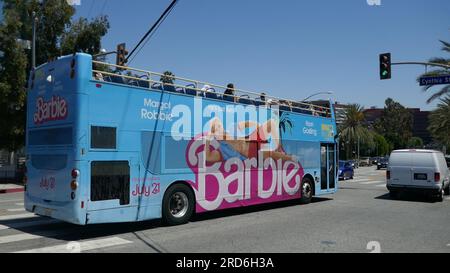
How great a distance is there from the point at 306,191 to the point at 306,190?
0.04m

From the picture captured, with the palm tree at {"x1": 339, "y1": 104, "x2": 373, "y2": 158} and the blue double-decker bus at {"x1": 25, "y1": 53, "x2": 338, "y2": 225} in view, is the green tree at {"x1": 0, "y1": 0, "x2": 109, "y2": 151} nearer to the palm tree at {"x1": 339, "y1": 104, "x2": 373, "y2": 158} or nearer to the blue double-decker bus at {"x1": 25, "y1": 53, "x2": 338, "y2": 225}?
the blue double-decker bus at {"x1": 25, "y1": 53, "x2": 338, "y2": 225}

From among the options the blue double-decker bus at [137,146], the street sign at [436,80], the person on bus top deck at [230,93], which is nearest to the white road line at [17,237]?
the blue double-decker bus at [137,146]

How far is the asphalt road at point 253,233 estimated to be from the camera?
792 centimetres

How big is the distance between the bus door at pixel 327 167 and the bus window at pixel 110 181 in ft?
30.0

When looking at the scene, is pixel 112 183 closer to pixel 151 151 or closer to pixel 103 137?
pixel 103 137

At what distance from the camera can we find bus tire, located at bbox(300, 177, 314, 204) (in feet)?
49.1

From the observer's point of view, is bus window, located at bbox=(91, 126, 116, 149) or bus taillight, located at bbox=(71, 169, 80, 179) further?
bus window, located at bbox=(91, 126, 116, 149)

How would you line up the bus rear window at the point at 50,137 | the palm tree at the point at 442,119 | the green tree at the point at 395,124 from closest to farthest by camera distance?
the bus rear window at the point at 50,137 < the palm tree at the point at 442,119 < the green tree at the point at 395,124

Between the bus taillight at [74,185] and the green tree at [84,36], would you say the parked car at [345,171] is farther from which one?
the bus taillight at [74,185]

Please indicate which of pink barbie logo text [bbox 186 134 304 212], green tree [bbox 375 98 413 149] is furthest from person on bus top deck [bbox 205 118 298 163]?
green tree [bbox 375 98 413 149]

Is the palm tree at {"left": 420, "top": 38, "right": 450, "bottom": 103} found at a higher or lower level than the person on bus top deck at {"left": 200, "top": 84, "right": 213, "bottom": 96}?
higher

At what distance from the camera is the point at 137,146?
9.38 metres

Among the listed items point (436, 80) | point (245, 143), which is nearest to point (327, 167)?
point (245, 143)

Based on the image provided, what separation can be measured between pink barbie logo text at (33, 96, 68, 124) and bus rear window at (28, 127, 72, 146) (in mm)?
251
